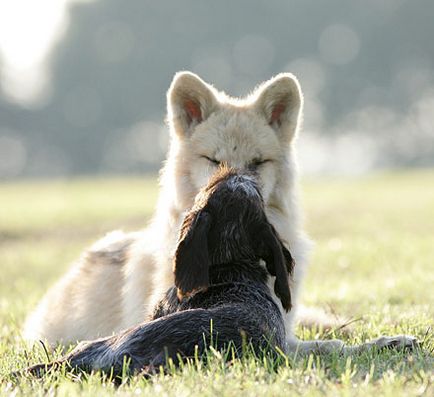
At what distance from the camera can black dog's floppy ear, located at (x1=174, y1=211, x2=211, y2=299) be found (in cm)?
508

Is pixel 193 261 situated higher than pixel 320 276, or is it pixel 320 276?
pixel 193 261

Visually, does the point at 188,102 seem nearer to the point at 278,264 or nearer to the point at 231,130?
the point at 231,130

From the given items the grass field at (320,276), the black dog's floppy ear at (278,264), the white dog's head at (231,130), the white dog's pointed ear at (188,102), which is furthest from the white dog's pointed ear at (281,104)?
the black dog's floppy ear at (278,264)

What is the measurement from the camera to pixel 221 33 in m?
62.9

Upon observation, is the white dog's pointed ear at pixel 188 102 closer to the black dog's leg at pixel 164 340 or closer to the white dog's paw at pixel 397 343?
the white dog's paw at pixel 397 343

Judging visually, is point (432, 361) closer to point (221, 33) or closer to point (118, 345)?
point (118, 345)

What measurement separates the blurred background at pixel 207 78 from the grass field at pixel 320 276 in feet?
74.7

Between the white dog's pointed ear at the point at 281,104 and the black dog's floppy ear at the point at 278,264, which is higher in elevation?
the white dog's pointed ear at the point at 281,104

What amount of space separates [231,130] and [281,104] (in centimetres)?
69

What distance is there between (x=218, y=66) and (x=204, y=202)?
189 ft

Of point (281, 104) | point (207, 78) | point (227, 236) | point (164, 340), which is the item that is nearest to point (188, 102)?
point (281, 104)

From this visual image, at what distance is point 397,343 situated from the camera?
555 cm

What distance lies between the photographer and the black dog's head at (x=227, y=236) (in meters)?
5.10

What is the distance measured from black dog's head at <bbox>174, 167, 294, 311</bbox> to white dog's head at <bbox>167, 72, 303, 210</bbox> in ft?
4.02
